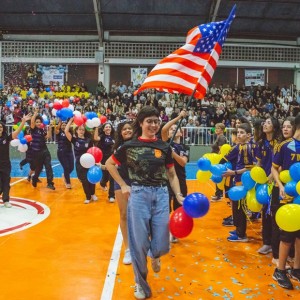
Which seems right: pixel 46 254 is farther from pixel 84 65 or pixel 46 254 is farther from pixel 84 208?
pixel 84 65

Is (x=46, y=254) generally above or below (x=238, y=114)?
below

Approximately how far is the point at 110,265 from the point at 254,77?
20263 mm

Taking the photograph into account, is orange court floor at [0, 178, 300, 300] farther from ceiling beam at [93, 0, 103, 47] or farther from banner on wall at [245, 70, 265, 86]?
banner on wall at [245, 70, 265, 86]

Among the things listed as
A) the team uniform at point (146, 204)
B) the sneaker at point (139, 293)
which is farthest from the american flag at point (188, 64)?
the sneaker at point (139, 293)

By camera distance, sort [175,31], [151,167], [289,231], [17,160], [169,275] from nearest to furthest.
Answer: [151,167] → [289,231] → [169,275] → [17,160] → [175,31]

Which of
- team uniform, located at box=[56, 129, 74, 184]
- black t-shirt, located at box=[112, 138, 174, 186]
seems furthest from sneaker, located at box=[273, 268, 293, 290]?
team uniform, located at box=[56, 129, 74, 184]

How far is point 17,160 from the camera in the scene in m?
15.3

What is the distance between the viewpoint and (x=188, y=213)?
3270 mm

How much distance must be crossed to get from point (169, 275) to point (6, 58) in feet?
68.4

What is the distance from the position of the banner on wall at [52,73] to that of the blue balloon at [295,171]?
793 inches

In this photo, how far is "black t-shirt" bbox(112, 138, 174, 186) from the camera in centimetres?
338

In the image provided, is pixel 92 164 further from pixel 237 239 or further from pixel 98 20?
pixel 98 20

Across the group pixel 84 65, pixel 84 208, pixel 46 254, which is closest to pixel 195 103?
pixel 84 65

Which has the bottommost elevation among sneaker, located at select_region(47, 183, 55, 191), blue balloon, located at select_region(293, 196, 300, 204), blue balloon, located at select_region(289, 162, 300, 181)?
sneaker, located at select_region(47, 183, 55, 191)
